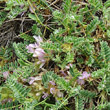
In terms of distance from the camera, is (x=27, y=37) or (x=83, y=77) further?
(x=27, y=37)

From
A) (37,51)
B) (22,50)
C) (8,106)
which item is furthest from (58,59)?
(8,106)

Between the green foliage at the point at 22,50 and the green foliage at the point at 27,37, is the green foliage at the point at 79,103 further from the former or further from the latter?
the green foliage at the point at 27,37

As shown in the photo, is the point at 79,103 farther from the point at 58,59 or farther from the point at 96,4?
the point at 96,4

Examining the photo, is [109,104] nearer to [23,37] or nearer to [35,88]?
[35,88]

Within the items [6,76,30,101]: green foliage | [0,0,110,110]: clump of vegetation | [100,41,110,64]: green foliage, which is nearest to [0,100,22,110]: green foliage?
[0,0,110,110]: clump of vegetation

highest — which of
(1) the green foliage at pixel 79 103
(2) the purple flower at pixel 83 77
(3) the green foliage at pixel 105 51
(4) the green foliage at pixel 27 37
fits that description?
(4) the green foliage at pixel 27 37

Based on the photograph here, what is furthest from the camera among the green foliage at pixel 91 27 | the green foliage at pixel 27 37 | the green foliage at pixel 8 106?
the green foliage at pixel 27 37

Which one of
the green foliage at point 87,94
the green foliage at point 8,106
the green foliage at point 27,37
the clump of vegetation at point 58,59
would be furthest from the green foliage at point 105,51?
the green foliage at point 8,106

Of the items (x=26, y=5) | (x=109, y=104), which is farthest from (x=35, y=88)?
(x=26, y=5)

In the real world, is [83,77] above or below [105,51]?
below
